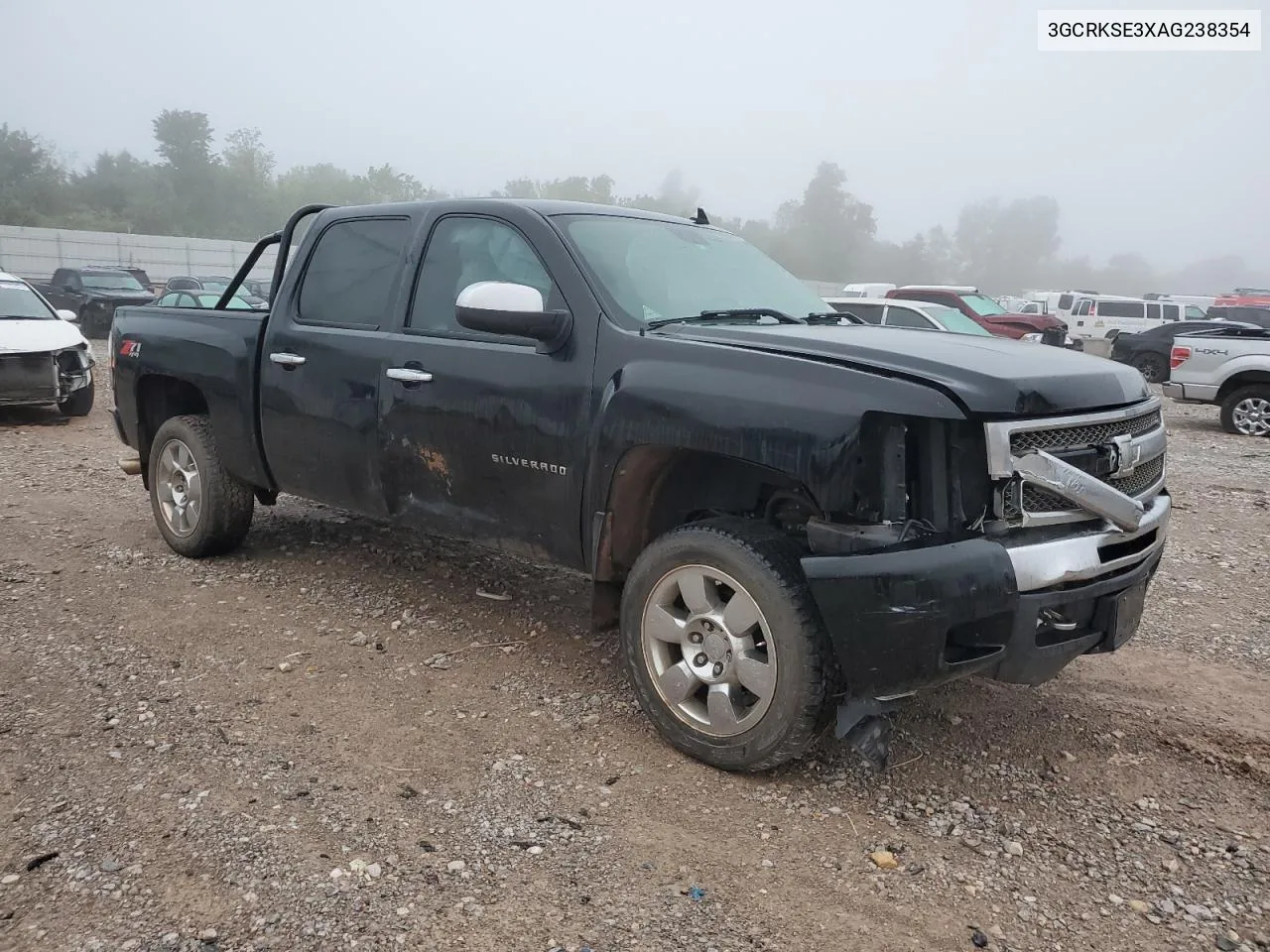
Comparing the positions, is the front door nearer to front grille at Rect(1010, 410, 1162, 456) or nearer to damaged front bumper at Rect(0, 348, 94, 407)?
front grille at Rect(1010, 410, 1162, 456)

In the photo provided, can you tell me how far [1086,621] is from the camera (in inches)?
123

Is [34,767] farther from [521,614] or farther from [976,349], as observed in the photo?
[976,349]

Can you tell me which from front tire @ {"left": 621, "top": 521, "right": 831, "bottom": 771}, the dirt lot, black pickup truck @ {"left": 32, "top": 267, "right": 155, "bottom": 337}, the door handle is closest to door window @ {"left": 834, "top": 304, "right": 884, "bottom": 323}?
the dirt lot

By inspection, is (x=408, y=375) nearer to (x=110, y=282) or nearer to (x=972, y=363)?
(x=972, y=363)

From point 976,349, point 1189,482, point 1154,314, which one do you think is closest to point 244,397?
point 976,349

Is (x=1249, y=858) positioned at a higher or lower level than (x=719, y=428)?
lower

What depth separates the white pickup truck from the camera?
12.8m

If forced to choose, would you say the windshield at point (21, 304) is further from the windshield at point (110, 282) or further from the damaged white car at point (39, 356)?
the windshield at point (110, 282)

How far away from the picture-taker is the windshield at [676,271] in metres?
3.82

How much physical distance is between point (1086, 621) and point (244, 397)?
3862 mm

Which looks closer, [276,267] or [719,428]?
[719,428]

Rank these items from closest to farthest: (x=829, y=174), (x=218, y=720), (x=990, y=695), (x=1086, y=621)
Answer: (x=1086, y=621) → (x=218, y=720) → (x=990, y=695) → (x=829, y=174)

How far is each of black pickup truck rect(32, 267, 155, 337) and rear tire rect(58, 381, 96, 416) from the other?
12741 millimetres

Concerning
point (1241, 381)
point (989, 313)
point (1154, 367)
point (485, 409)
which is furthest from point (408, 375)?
point (1154, 367)
